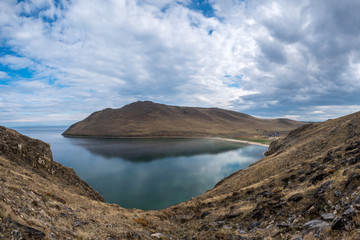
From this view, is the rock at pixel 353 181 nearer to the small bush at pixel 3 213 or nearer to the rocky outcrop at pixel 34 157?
the small bush at pixel 3 213

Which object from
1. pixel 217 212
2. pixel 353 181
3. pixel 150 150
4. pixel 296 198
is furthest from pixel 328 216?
pixel 150 150

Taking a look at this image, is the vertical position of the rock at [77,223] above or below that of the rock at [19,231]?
below

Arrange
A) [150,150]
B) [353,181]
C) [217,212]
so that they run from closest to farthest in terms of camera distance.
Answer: [353,181] < [217,212] < [150,150]

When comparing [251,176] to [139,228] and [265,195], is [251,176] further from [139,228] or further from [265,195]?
[139,228]

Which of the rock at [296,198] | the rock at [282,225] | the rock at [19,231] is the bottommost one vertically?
the rock at [282,225]

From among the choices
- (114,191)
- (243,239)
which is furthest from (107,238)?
(114,191)

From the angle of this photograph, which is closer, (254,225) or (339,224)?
(339,224)

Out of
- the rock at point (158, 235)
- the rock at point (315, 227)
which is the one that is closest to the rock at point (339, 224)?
the rock at point (315, 227)

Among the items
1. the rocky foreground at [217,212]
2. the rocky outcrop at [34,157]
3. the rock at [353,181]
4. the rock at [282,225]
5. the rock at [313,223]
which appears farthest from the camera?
the rocky outcrop at [34,157]

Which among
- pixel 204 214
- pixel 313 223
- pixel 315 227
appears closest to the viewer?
pixel 315 227

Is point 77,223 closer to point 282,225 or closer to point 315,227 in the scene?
point 282,225

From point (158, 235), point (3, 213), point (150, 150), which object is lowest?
point (150, 150)

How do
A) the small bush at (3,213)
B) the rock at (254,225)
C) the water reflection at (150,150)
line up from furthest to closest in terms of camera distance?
the water reflection at (150,150) < the rock at (254,225) < the small bush at (3,213)

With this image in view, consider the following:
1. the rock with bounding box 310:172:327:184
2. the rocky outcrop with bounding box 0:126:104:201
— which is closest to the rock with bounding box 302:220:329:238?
the rock with bounding box 310:172:327:184
